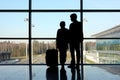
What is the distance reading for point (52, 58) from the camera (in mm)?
7422

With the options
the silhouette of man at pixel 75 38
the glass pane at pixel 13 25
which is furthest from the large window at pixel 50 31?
the silhouette of man at pixel 75 38

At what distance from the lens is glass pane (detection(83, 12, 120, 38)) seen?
807 cm

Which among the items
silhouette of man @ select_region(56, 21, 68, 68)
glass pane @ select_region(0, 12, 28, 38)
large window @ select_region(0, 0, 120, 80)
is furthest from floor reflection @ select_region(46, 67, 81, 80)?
glass pane @ select_region(0, 12, 28, 38)

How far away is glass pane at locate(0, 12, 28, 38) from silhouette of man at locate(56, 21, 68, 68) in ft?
→ 4.10

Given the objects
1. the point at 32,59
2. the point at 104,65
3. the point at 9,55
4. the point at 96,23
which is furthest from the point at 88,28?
the point at 9,55

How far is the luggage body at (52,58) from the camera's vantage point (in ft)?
24.3

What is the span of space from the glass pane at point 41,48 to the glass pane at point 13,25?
18.3 inches

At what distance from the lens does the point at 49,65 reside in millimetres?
7484
